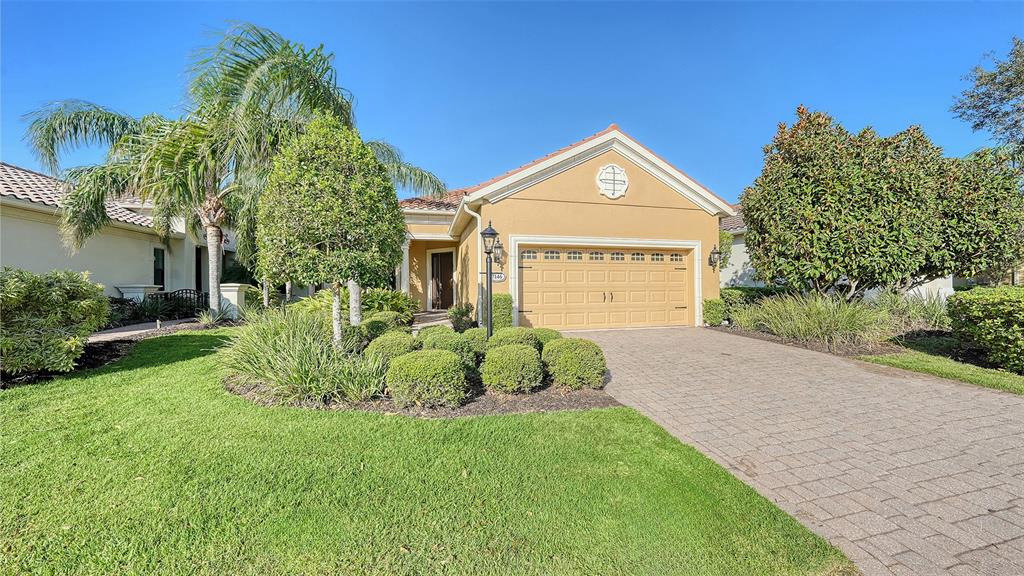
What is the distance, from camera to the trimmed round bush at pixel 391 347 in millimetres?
4980

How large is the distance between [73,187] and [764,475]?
586 inches

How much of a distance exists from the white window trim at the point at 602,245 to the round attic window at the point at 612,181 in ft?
4.26

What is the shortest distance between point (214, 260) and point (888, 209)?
15710 mm

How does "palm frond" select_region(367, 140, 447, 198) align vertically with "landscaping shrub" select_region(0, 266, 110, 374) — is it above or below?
above

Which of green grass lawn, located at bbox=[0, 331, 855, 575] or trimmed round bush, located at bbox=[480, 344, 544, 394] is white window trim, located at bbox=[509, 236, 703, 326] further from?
green grass lawn, located at bbox=[0, 331, 855, 575]

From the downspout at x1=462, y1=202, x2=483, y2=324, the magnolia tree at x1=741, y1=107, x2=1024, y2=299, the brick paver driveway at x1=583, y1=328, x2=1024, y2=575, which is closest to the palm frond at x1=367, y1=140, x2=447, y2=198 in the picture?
the downspout at x1=462, y1=202, x2=483, y2=324

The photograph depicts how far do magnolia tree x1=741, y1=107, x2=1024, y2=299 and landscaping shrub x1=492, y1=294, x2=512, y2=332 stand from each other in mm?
6484

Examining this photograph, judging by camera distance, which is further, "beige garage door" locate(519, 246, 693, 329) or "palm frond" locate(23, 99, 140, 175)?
"beige garage door" locate(519, 246, 693, 329)

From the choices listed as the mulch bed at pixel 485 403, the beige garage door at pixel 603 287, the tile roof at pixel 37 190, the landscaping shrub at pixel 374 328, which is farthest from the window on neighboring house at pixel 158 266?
the beige garage door at pixel 603 287

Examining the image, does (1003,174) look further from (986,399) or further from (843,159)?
(986,399)

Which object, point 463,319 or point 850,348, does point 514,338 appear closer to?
point 463,319

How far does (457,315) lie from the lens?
1112cm

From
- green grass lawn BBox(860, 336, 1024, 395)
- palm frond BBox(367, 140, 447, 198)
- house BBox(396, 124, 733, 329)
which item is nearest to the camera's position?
green grass lawn BBox(860, 336, 1024, 395)

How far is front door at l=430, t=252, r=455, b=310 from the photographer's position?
1608 centimetres
